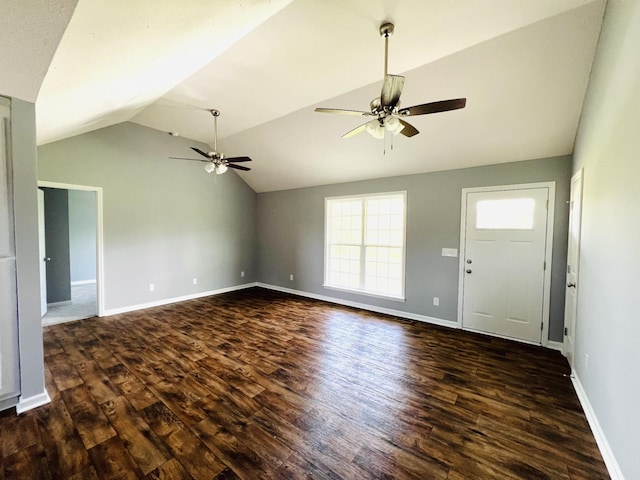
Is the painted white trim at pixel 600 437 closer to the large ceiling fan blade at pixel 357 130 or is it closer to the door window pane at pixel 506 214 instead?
the door window pane at pixel 506 214

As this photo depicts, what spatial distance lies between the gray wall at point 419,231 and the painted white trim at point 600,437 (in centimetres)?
128

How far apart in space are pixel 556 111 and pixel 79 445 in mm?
4865

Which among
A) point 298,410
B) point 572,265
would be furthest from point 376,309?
point 298,410

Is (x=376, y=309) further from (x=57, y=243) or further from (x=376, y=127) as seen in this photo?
(x=57, y=243)

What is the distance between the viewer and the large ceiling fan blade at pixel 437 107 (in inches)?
68.0

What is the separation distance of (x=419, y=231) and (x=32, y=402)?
15.2 ft

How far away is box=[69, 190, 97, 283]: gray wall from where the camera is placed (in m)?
6.40

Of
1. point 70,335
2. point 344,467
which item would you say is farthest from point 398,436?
point 70,335

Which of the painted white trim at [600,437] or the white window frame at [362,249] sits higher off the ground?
the white window frame at [362,249]

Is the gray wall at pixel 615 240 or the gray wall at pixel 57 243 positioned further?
the gray wall at pixel 57 243

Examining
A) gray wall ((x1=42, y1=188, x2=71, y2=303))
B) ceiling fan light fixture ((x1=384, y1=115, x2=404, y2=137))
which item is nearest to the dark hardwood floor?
gray wall ((x1=42, y1=188, x2=71, y2=303))

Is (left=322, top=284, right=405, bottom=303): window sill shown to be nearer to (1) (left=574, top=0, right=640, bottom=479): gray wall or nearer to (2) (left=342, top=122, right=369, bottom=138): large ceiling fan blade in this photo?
(1) (left=574, top=0, right=640, bottom=479): gray wall

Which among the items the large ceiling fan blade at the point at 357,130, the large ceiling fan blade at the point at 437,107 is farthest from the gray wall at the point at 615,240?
the large ceiling fan blade at the point at 357,130

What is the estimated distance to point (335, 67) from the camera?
8.00 feet
